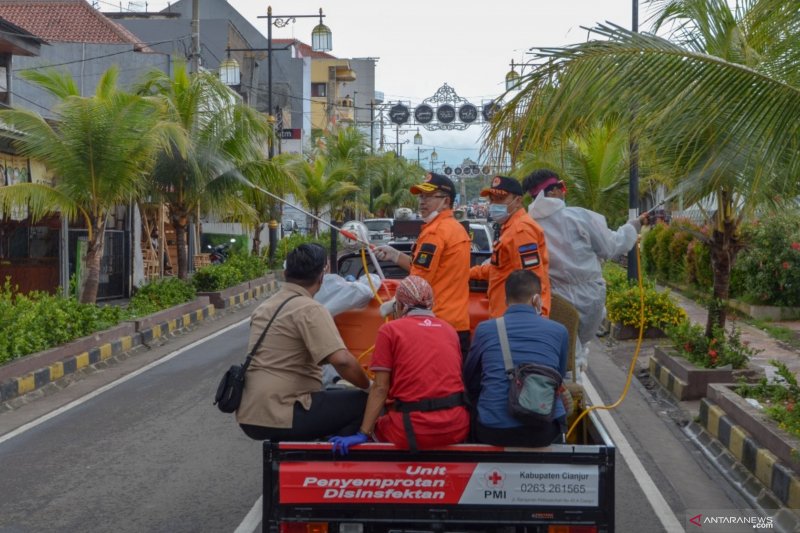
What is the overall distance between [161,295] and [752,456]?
42.3 feet

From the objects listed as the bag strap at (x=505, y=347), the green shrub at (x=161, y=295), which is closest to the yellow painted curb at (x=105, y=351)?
the green shrub at (x=161, y=295)

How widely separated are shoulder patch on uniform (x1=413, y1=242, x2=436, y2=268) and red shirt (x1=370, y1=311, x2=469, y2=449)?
3.87ft

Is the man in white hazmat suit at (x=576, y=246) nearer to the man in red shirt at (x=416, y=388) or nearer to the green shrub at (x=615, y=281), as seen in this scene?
the man in red shirt at (x=416, y=388)

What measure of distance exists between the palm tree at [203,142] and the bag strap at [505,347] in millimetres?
13564

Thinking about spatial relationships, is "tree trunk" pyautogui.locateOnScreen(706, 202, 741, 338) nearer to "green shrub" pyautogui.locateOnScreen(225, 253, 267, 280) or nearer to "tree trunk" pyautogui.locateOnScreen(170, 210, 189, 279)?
"tree trunk" pyautogui.locateOnScreen(170, 210, 189, 279)

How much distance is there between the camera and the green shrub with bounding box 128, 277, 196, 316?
16891 mm

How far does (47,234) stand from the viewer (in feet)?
65.3

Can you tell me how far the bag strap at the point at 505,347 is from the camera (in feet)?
A: 15.6

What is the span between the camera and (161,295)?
18.0 meters

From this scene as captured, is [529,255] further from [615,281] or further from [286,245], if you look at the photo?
[286,245]

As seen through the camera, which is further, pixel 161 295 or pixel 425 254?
pixel 161 295

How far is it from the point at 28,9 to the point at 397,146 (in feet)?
163

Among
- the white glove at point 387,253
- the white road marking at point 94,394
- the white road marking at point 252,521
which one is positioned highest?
the white glove at point 387,253

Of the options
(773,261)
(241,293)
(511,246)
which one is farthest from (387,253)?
(241,293)
